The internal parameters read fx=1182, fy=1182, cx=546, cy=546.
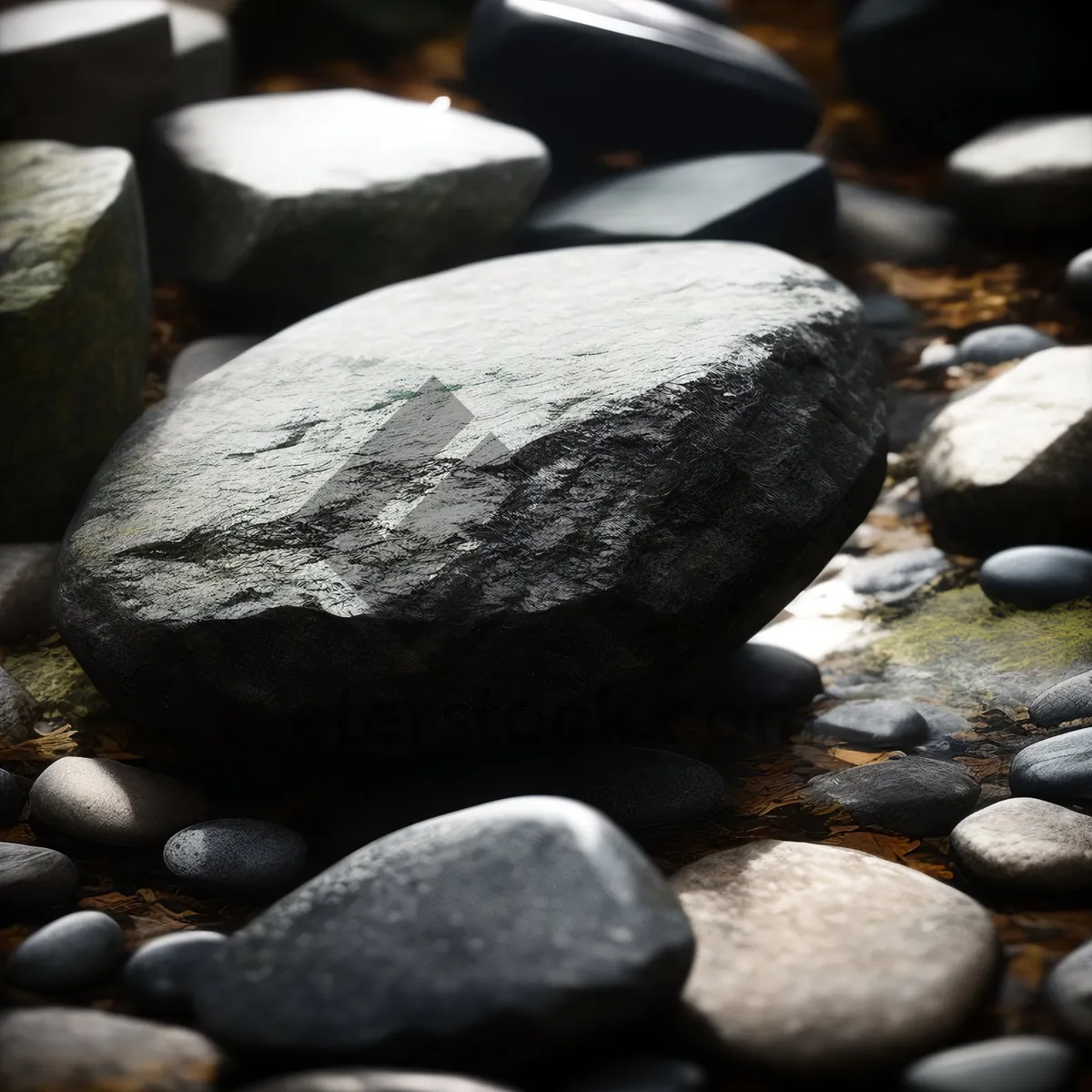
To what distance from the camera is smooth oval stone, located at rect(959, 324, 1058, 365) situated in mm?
3039

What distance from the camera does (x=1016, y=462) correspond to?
94.1 inches

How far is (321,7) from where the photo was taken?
15.2 ft

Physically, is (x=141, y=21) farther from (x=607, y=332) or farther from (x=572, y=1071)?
(x=572, y=1071)

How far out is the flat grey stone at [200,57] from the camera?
11.7ft

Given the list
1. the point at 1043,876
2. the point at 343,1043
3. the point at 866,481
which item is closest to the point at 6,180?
the point at 866,481

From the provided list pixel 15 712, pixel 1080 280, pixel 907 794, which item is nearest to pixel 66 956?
pixel 15 712

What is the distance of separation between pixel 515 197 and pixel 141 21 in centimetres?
111

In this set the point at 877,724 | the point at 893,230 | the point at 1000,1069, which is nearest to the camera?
the point at 1000,1069

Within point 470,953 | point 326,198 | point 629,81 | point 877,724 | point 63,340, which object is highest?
point 629,81

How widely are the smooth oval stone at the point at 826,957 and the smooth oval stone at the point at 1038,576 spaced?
0.90 meters

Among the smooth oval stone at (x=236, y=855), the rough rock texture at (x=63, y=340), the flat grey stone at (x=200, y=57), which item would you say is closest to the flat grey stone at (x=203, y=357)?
the rough rock texture at (x=63, y=340)

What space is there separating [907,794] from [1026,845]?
0.23 meters

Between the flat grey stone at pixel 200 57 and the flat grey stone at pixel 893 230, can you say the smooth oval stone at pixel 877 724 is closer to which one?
the flat grey stone at pixel 893 230

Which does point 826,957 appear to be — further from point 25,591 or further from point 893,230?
point 893,230
